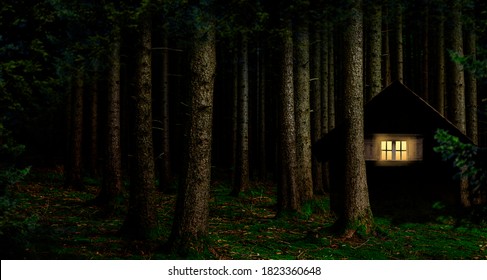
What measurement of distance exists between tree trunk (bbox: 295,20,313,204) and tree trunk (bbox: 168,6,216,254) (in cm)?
643

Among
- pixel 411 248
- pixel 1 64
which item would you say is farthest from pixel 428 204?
pixel 1 64

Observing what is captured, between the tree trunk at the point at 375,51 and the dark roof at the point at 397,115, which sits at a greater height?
the tree trunk at the point at 375,51

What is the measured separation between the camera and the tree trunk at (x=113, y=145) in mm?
14328

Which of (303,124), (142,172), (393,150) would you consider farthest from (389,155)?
(142,172)

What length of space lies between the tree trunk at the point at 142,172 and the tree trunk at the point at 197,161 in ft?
5.05

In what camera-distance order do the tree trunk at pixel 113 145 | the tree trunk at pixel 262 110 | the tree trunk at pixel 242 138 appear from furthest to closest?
the tree trunk at pixel 262 110 < the tree trunk at pixel 242 138 < the tree trunk at pixel 113 145

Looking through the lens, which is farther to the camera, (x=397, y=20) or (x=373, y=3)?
(x=397, y=20)

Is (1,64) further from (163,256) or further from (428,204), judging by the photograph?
(428,204)

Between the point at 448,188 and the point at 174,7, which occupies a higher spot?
the point at 174,7

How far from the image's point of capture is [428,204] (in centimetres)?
1579

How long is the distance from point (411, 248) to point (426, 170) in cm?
470

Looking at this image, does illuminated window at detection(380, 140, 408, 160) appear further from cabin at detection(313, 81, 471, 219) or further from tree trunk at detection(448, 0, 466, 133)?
tree trunk at detection(448, 0, 466, 133)

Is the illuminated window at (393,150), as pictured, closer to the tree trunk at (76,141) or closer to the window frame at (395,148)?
the window frame at (395,148)

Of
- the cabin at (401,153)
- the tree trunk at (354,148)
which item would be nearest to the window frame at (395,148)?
the cabin at (401,153)
